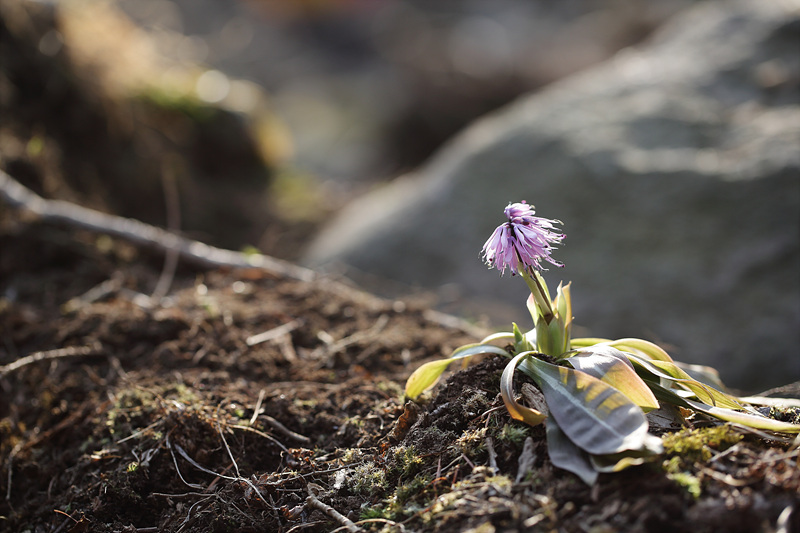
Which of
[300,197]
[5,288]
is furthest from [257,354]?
[300,197]

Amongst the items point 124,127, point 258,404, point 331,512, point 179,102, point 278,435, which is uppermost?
point 179,102

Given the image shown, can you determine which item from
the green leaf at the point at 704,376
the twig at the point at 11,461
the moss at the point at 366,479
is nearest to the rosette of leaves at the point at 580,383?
the green leaf at the point at 704,376

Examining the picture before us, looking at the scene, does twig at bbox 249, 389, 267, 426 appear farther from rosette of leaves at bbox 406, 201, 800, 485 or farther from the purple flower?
the purple flower

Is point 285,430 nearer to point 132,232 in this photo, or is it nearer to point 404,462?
point 404,462

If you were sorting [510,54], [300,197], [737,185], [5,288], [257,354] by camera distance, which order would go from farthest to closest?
[510,54] < [300,197] < [737,185] < [5,288] < [257,354]

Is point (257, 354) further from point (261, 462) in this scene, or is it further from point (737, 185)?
point (737, 185)

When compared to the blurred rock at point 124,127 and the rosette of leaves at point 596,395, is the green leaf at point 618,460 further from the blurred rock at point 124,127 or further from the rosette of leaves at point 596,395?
the blurred rock at point 124,127

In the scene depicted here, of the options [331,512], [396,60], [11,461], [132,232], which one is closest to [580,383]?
[331,512]
